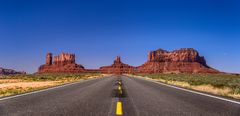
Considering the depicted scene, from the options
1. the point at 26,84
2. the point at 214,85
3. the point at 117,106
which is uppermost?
the point at 214,85

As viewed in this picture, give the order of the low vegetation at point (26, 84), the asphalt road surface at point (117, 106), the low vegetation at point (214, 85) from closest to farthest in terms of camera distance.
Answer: the asphalt road surface at point (117, 106), the low vegetation at point (214, 85), the low vegetation at point (26, 84)

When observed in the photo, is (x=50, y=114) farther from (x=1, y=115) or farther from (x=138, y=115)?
(x=138, y=115)

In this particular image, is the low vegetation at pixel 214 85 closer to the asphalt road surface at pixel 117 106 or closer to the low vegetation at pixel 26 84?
the asphalt road surface at pixel 117 106

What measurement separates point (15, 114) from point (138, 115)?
122 inches

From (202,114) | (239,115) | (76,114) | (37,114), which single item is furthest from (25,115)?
(239,115)

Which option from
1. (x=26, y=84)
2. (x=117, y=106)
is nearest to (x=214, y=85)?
(x=117, y=106)

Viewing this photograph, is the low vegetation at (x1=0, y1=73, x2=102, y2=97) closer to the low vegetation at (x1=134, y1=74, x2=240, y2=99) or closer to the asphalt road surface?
the asphalt road surface

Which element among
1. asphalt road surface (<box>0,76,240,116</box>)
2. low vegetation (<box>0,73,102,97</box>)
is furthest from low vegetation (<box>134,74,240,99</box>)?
low vegetation (<box>0,73,102,97</box>)

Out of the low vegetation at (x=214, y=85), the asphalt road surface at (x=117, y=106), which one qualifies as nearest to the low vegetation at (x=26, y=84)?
the asphalt road surface at (x=117, y=106)

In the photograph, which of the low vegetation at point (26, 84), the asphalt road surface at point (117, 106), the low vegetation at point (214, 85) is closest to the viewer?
the asphalt road surface at point (117, 106)

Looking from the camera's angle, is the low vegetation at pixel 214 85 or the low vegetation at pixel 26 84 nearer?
the low vegetation at pixel 214 85

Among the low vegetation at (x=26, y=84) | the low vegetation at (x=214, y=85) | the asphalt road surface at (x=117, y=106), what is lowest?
the low vegetation at (x=26, y=84)

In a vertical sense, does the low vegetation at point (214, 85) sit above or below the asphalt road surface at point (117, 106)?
above

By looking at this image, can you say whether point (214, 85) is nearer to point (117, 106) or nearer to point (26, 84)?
point (117, 106)
